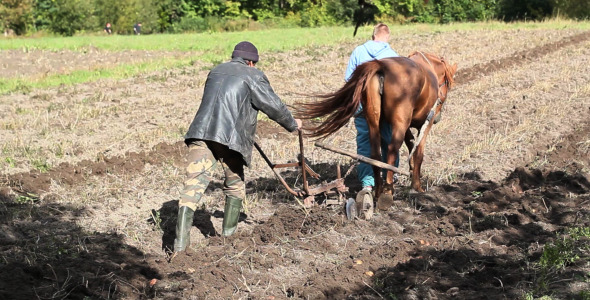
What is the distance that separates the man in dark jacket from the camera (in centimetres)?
589

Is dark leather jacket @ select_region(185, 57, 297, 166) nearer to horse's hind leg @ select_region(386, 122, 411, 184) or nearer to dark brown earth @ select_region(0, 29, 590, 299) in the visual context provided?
dark brown earth @ select_region(0, 29, 590, 299)

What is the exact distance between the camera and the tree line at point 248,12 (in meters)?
49.6

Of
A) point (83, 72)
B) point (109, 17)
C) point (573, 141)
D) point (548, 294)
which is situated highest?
point (548, 294)

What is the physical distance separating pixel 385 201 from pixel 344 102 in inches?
44.1

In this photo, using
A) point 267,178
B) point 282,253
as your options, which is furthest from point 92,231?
point 267,178

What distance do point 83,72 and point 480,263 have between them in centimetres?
1657

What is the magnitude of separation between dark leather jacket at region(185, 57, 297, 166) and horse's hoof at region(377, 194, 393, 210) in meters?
1.60

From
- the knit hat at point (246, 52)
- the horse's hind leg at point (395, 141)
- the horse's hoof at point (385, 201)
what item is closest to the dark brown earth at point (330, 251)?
the horse's hoof at point (385, 201)

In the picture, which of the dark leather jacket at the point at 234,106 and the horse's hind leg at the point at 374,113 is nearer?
the dark leather jacket at the point at 234,106

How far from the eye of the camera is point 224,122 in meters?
5.92

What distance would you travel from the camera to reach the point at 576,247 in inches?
216

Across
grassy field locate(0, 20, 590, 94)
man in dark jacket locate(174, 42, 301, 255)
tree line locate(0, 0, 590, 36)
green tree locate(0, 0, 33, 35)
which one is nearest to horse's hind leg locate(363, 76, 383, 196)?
man in dark jacket locate(174, 42, 301, 255)

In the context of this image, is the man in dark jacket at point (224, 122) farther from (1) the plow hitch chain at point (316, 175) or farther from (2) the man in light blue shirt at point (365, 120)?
(2) the man in light blue shirt at point (365, 120)

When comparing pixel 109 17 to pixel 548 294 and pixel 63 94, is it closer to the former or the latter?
pixel 63 94
